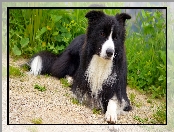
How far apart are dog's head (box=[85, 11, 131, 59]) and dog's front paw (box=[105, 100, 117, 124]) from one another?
572 mm

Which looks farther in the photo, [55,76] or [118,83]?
[55,76]

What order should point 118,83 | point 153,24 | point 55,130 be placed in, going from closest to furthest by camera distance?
1. point 55,130
2. point 118,83
3. point 153,24

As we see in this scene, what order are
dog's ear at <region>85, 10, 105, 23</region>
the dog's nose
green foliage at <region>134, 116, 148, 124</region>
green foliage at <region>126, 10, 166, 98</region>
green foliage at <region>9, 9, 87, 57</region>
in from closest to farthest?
the dog's nose < dog's ear at <region>85, 10, 105, 23</region> < green foliage at <region>134, 116, 148, 124</region> < green foliage at <region>9, 9, 87, 57</region> < green foliage at <region>126, 10, 166, 98</region>

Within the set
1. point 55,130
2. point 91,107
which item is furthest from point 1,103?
point 91,107

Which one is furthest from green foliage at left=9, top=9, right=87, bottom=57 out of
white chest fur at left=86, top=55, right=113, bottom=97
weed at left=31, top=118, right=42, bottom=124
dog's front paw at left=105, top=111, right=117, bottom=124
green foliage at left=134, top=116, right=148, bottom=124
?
green foliage at left=134, top=116, right=148, bottom=124

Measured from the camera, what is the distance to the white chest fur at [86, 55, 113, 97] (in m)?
5.46

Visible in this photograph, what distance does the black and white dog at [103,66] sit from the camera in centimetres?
528

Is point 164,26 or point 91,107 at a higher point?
point 164,26

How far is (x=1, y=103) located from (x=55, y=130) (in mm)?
613

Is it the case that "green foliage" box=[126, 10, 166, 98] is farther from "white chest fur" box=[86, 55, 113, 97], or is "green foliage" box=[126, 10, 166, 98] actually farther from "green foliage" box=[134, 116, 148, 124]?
"white chest fur" box=[86, 55, 113, 97]

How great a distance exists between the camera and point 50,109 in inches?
219

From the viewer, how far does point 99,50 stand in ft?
17.4

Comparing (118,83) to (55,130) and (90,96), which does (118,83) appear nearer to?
(90,96)

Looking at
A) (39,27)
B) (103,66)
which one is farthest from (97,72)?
(39,27)
